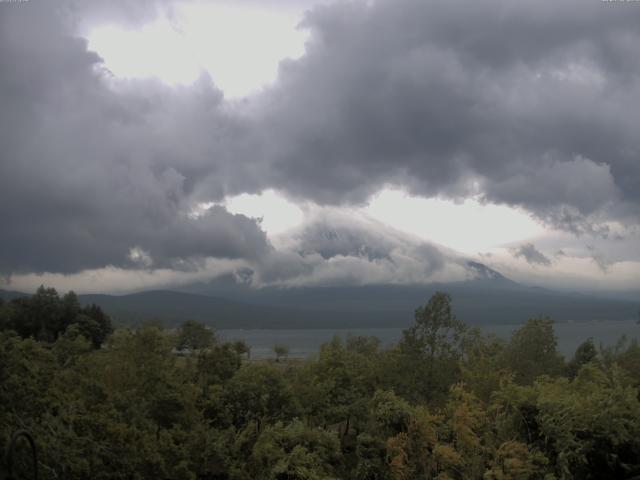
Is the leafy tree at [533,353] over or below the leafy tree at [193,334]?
over

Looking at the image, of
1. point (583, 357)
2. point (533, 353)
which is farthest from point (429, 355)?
point (583, 357)

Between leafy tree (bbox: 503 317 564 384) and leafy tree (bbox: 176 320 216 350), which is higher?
leafy tree (bbox: 503 317 564 384)

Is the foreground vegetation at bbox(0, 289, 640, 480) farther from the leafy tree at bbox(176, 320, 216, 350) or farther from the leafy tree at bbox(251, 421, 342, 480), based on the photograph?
the leafy tree at bbox(176, 320, 216, 350)

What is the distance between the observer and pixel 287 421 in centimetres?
2866

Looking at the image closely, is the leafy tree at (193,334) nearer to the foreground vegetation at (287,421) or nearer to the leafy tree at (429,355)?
the foreground vegetation at (287,421)

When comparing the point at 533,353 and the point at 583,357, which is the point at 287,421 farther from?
the point at 583,357

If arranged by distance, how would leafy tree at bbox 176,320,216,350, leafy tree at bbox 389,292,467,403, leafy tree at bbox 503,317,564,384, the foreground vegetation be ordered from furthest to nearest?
leafy tree at bbox 176,320,216,350 → leafy tree at bbox 503,317,564,384 → leafy tree at bbox 389,292,467,403 → the foreground vegetation

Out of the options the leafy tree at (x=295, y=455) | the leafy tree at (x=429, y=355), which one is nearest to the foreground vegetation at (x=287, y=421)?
the leafy tree at (x=295, y=455)

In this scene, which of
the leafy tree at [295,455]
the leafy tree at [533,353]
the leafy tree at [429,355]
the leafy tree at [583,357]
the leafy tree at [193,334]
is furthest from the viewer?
the leafy tree at [193,334]

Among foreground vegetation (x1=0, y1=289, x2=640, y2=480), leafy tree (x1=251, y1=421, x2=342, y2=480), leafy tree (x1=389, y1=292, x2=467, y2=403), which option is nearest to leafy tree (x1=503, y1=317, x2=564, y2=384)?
leafy tree (x1=389, y1=292, x2=467, y2=403)

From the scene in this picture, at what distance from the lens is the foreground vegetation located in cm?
2075

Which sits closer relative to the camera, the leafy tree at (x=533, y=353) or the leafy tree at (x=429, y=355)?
the leafy tree at (x=429, y=355)

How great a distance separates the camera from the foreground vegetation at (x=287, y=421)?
20750mm

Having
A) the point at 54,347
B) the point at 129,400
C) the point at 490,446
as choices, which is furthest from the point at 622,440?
the point at 54,347
